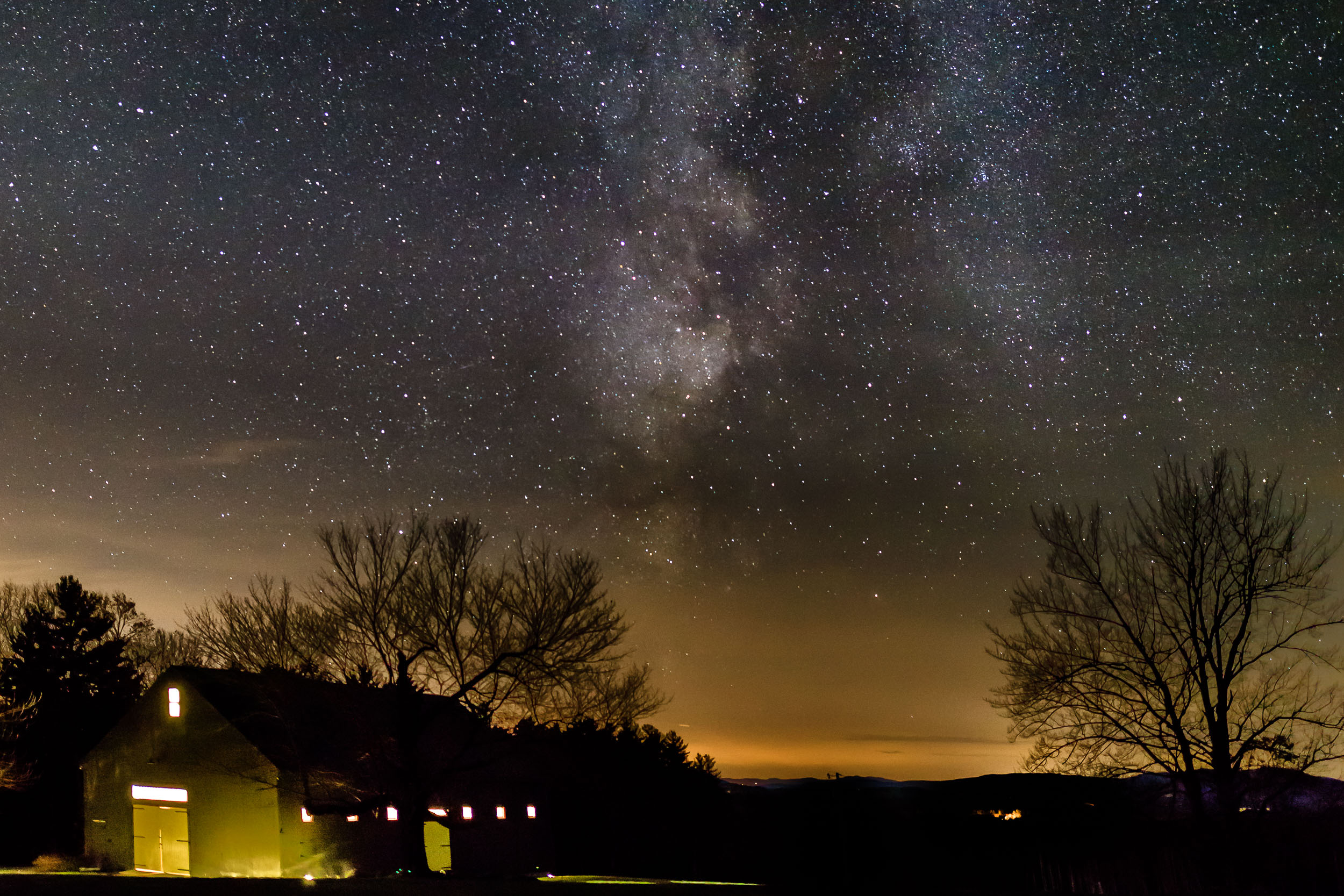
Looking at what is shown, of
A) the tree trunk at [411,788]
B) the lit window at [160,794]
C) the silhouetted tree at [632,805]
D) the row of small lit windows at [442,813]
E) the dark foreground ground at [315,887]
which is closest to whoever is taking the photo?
the dark foreground ground at [315,887]

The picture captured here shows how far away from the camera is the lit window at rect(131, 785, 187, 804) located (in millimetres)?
32062

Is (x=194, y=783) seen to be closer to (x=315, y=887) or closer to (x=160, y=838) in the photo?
(x=160, y=838)

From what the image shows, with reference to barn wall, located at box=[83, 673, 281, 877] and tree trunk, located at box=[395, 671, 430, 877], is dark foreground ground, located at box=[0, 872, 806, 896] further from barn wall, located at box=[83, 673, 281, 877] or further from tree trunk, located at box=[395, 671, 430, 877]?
barn wall, located at box=[83, 673, 281, 877]

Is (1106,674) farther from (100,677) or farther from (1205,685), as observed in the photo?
(100,677)

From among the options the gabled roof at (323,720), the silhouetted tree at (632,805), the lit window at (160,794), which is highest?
the gabled roof at (323,720)

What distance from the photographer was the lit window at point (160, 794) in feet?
105

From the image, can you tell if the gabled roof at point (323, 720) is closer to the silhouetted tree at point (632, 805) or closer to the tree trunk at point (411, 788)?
the tree trunk at point (411, 788)

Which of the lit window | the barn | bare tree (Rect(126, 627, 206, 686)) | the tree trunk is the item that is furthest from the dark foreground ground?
bare tree (Rect(126, 627, 206, 686))

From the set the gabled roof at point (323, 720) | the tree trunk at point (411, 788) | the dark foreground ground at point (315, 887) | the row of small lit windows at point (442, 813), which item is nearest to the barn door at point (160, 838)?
the dark foreground ground at point (315, 887)

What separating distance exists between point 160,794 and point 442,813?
809 centimetres

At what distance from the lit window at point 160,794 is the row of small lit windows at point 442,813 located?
437cm

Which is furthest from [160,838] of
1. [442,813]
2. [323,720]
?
[442,813]

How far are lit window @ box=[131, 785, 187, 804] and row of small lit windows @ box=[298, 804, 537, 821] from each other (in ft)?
14.3

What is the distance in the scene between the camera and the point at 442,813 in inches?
1309
